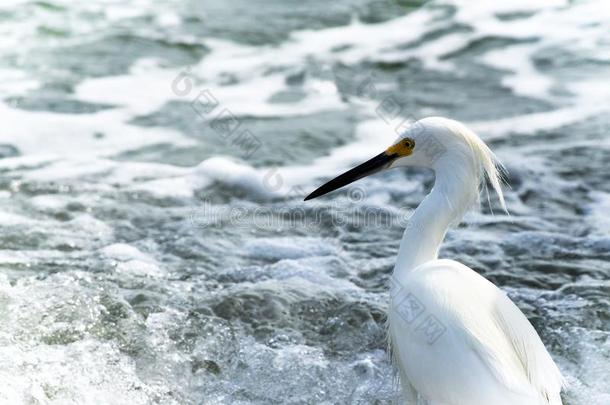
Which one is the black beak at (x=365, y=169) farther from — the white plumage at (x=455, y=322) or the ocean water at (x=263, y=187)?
the ocean water at (x=263, y=187)

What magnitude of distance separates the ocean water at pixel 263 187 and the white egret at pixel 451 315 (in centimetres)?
65

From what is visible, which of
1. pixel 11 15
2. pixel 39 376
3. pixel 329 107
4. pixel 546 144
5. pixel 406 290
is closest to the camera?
pixel 406 290

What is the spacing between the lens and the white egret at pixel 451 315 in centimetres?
342

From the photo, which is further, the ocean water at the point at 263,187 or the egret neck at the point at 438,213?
the ocean water at the point at 263,187

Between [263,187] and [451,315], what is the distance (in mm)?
3067

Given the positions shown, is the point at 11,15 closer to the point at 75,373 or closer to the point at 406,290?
the point at 75,373

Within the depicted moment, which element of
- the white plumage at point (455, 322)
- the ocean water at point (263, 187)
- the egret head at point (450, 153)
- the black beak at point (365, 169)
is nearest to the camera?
the white plumage at point (455, 322)

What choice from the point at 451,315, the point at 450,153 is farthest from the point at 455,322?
the point at 450,153

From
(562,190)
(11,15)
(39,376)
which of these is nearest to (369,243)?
(562,190)

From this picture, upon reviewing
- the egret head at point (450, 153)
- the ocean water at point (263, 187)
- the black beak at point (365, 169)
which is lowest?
the ocean water at point (263, 187)

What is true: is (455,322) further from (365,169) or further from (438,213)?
(365,169)

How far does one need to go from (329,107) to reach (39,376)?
13.8 feet

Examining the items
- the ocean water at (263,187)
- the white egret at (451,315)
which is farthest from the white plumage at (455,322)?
the ocean water at (263,187)

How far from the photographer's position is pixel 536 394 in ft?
11.2
